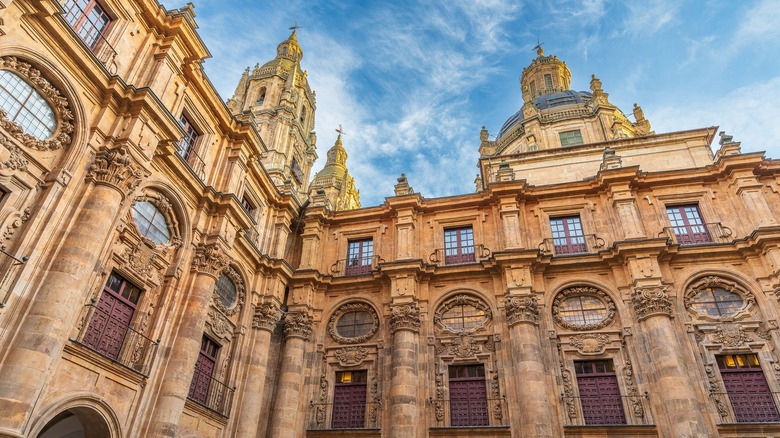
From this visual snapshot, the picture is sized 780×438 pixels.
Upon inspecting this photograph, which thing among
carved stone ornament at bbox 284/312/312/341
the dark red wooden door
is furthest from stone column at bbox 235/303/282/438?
the dark red wooden door

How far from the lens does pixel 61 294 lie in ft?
36.6

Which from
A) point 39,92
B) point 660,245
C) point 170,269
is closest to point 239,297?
point 170,269

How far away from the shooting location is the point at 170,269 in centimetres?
1570

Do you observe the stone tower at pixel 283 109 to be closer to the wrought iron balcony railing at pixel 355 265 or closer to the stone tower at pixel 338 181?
the stone tower at pixel 338 181

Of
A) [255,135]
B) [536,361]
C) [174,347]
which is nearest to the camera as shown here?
[174,347]

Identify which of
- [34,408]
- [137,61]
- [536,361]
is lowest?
[34,408]

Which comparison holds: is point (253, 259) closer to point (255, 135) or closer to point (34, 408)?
point (255, 135)

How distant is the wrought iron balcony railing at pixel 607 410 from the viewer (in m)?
16.9

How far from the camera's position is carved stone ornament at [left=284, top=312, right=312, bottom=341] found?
20.5 meters

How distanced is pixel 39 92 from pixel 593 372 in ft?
62.5

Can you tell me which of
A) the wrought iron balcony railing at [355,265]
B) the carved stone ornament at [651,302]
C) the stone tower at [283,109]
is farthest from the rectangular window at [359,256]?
the stone tower at [283,109]

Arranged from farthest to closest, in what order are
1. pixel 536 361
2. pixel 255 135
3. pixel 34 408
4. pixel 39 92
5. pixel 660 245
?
pixel 255 135 → pixel 660 245 → pixel 536 361 → pixel 39 92 → pixel 34 408

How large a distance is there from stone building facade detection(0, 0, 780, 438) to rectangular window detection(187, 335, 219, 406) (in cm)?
10

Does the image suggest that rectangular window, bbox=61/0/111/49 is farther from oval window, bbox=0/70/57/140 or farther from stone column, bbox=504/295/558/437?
stone column, bbox=504/295/558/437
